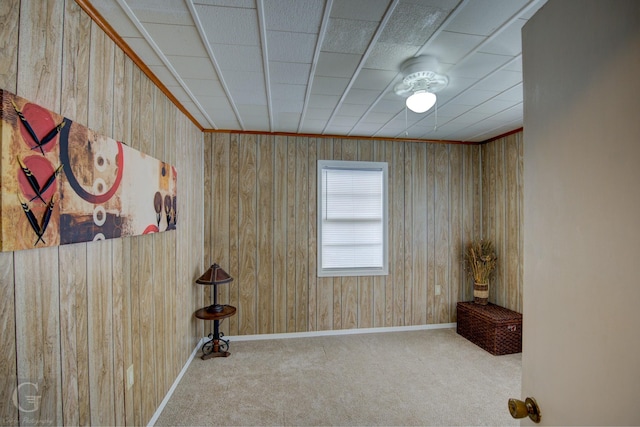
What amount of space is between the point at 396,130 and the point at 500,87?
4.23 ft

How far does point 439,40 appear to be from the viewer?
5.37 feet

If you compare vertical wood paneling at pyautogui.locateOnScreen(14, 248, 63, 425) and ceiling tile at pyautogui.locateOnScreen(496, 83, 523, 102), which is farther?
ceiling tile at pyautogui.locateOnScreen(496, 83, 523, 102)

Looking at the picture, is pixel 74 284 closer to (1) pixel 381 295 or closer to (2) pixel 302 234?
(2) pixel 302 234

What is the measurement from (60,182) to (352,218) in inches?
117

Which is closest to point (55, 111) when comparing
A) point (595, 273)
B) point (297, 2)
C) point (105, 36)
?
point (105, 36)

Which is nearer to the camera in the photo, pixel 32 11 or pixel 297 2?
pixel 32 11

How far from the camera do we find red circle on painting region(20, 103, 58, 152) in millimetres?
1016

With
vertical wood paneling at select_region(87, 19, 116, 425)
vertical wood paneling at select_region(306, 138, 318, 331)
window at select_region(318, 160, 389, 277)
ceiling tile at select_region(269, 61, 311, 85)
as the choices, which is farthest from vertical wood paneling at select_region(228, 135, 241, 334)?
vertical wood paneling at select_region(87, 19, 116, 425)

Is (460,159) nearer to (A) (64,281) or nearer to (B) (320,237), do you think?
(B) (320,237)

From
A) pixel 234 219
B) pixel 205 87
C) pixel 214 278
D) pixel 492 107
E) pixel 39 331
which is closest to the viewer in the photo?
pixel 39 331

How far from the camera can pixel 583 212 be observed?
0.71 metres

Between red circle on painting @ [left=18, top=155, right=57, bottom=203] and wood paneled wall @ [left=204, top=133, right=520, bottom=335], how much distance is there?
2366 mm

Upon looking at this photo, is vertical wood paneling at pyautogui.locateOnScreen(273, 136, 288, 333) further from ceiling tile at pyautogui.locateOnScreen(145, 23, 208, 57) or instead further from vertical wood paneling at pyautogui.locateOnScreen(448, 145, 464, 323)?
vertical wood paneling at pyautogui.locateOnScreen(448, 145, 464, 323)

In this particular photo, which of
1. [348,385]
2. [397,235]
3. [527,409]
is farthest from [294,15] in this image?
[397,235]
